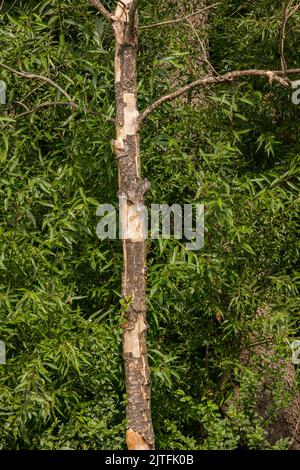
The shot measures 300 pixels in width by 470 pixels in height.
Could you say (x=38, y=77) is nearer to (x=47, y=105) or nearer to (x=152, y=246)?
(x=47, y=105)

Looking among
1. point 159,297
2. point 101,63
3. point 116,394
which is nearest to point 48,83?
point 101,63

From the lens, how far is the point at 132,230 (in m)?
4.89

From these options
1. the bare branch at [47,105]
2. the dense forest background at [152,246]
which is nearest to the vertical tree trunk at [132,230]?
the dense forest background at [152,246]

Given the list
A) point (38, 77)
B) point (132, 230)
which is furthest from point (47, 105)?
point (132, 230)

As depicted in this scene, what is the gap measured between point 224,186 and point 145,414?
3.71 ft

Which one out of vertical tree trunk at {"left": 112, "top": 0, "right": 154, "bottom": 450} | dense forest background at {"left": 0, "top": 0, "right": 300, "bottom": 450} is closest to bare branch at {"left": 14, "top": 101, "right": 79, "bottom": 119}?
dense forest background at {"left": 0, "top": 0, "right": 300, "bottom": 450}

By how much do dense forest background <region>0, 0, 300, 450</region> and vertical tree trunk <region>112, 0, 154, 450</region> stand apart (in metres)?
0.11

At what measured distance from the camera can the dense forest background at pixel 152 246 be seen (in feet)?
16.4

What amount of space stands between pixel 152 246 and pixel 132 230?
0.59 meters

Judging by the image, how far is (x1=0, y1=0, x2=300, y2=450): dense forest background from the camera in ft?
16.4

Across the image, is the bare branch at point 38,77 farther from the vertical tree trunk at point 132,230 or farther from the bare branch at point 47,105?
the vertical tree trunk at point 132,230

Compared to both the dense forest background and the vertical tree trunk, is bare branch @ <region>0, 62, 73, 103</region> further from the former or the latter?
the vertical tree trunk

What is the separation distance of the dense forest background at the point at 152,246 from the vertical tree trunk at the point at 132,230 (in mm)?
111
